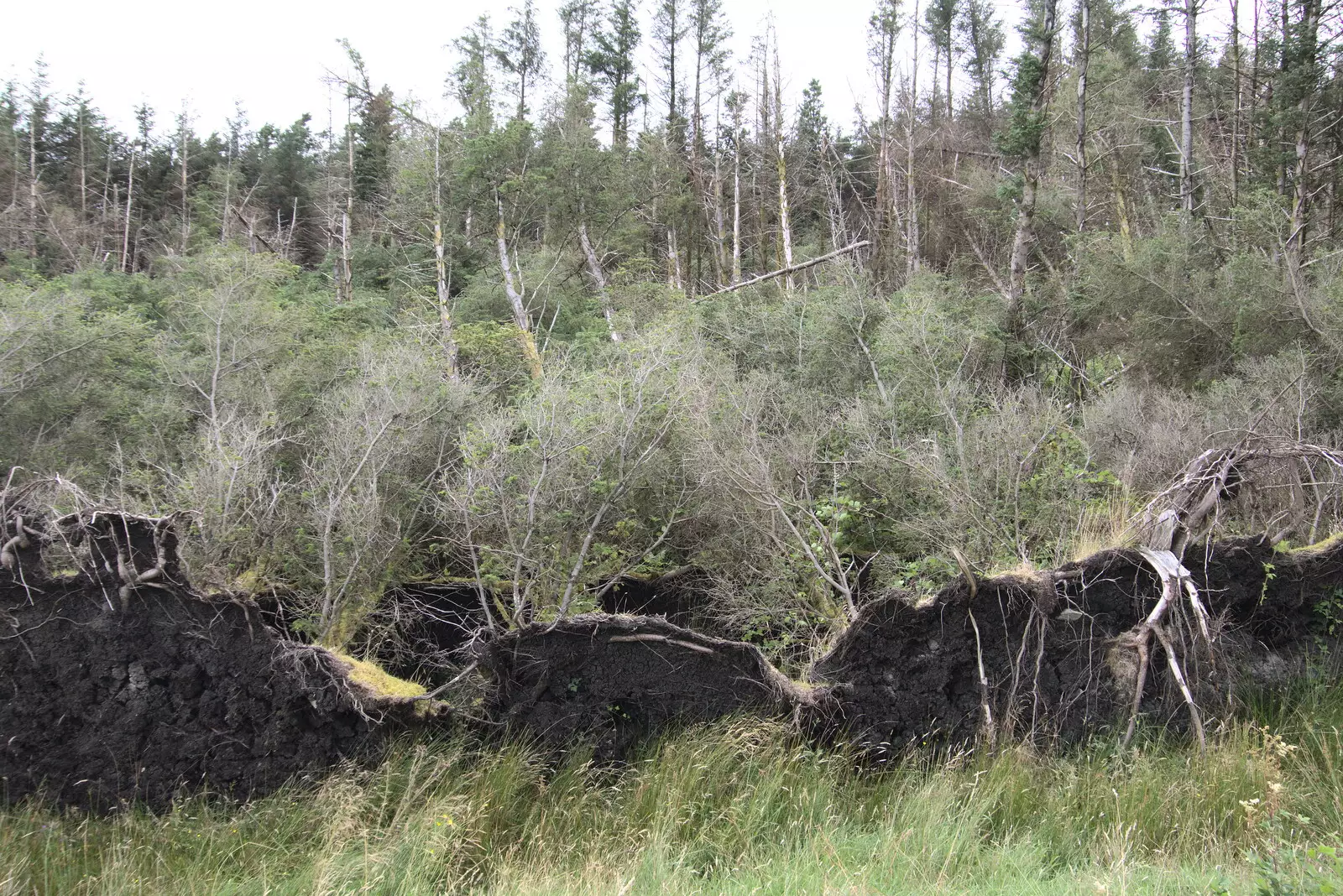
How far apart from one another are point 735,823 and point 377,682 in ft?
10.1

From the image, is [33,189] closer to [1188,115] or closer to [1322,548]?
[1188,115]

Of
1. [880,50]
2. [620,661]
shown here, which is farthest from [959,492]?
[880,50]

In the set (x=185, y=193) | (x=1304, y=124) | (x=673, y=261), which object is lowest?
(x=1304, y=124)

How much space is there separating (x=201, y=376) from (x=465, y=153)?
9216mm

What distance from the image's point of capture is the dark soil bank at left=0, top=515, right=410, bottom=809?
5.61m

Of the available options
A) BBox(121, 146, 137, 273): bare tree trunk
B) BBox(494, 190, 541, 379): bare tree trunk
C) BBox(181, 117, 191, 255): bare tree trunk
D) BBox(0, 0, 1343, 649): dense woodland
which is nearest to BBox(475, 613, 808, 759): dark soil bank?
BBox(0, 0, 1343, 649): dense woodland

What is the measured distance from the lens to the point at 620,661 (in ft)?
20.5

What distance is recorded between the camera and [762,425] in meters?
12.3

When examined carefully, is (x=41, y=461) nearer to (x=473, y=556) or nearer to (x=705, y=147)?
(x=473, y=556)

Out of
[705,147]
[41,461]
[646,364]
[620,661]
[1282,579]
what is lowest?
[620,661]

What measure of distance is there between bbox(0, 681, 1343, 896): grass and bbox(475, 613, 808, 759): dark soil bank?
0.74 ft

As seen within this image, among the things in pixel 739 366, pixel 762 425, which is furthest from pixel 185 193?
pixel 762 425

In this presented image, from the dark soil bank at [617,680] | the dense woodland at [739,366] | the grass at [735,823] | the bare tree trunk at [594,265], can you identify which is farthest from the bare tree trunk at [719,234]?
the grass at [735,823]

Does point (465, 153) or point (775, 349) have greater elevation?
point (465, 153)
